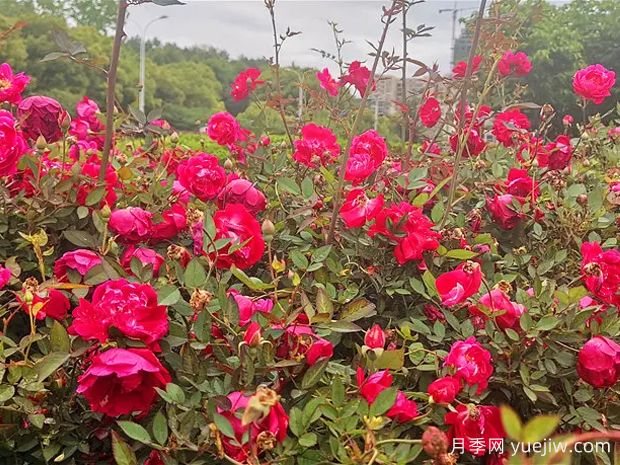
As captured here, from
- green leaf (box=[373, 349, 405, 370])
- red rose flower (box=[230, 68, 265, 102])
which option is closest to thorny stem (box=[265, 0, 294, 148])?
red rose flower (box=[230, 68, 265, 102])

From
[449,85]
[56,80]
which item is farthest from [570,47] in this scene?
[449,85]

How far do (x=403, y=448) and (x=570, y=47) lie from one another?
24.0m

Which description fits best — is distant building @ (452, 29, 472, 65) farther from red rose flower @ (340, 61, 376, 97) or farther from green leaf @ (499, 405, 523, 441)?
green leaf @ (499, 405, 523, 441)

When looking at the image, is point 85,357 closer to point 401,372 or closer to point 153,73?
point 401,372

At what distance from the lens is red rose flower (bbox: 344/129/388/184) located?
1.18 m

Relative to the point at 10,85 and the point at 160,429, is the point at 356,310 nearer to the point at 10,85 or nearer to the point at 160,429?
the point at 160,429

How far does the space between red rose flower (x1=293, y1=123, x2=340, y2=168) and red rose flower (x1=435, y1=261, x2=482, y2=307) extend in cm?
57

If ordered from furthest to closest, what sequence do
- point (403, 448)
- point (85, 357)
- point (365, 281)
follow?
point (365, 281) < point (85, 357) < point (403, 448)

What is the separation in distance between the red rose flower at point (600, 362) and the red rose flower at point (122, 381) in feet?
1.62

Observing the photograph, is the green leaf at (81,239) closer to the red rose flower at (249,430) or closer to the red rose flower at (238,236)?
the red rose flower at (238,236)

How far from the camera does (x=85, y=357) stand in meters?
0.80

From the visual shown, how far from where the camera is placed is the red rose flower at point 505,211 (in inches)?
47.4

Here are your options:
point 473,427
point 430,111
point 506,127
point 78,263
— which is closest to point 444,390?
point 473,427

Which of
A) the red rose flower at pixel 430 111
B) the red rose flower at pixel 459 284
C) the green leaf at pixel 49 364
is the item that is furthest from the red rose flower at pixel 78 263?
the red rose flower at pixel 430 111
